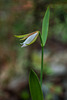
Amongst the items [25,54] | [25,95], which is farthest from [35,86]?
[25,54]

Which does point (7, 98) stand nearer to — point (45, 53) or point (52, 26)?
point (52, 26)

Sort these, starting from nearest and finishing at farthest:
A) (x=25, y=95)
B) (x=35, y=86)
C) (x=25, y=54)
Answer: (x=35, y=86) → (x=25, y=95) → (x=25, y=54)

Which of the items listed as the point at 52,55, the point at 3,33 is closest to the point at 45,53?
the point at 52,55

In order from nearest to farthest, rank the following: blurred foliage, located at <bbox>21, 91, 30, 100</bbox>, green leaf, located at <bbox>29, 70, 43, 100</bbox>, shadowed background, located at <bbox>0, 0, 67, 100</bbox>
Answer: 1. green leaf, located at <bbox>29, 70, 43, 100</bbox>
2. shadowed background, located at <bbox>0, 0, 67, 100</bbox>
3. blurred foliage, located at <bbox>21, 91, 30, 100</bbox>

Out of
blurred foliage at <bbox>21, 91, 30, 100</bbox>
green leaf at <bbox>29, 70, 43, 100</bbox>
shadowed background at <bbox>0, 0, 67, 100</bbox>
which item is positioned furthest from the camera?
blurred foliage at <bbox>21, 91, 30, 100</bbox>

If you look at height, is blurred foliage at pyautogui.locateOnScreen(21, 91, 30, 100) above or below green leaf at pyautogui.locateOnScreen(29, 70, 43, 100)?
below

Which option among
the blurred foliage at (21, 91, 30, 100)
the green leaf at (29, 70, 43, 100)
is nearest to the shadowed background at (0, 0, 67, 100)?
the blurred foliage at (21, 91, 30, 100)

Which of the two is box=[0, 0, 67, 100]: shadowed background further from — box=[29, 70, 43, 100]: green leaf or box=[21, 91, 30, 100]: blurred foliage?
box=[29, 70, 43, 100]: green leaf

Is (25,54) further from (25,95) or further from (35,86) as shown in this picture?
(35,86)

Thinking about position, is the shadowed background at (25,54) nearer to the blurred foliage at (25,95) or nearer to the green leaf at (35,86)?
the blurred foliage at (25,95)

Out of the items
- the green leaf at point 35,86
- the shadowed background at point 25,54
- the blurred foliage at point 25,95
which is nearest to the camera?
the green leaf at point 35,86

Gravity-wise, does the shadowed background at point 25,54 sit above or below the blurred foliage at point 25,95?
above

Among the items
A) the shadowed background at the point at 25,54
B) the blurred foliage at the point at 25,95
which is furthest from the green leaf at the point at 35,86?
the blurred foliage at the point at 25,95
